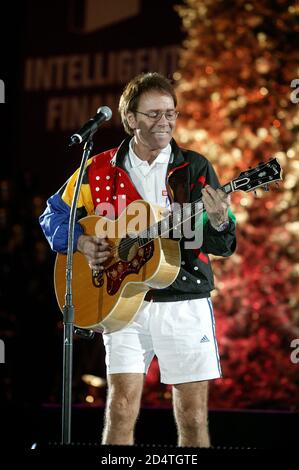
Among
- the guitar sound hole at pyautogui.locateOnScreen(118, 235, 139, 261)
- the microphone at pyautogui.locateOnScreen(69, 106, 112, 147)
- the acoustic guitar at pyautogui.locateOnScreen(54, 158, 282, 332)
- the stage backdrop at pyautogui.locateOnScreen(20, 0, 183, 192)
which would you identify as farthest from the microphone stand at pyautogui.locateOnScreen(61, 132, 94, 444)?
the stage backdrop at pyautogui.locateOnScreen(20, 0, 183, 192)

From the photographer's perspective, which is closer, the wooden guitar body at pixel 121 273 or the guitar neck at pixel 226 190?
the guitar neck at pixel 226 190

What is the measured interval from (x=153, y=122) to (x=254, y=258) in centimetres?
449

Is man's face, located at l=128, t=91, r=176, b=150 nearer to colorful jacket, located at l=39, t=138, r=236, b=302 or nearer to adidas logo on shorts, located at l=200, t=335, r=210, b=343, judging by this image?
colorful jacket, located at l=39, t=138, r=236, b=302

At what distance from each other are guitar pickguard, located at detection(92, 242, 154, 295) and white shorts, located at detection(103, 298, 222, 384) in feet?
0.58

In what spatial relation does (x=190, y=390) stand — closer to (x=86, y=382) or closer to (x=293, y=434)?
(x=293, y=434)

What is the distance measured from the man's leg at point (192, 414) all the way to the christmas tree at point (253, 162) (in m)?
4.03

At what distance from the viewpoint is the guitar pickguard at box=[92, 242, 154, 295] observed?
12.3ft

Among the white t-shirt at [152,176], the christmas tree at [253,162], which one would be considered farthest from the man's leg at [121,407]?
the christmas tree at [253,162]

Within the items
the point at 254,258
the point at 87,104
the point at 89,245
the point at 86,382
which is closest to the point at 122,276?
the point at 89,245

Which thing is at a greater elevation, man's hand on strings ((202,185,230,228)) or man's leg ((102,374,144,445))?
man's hand on strings ((202,185,230,228))

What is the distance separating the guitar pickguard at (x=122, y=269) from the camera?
3.75 meters

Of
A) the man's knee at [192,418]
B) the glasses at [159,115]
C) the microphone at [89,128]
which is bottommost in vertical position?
the man's knee at [192,418]

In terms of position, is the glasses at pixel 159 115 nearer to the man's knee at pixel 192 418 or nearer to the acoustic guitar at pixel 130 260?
the acoustic guitar at pixel 130 260

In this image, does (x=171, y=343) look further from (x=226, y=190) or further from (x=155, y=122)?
(x=155, y=122)
